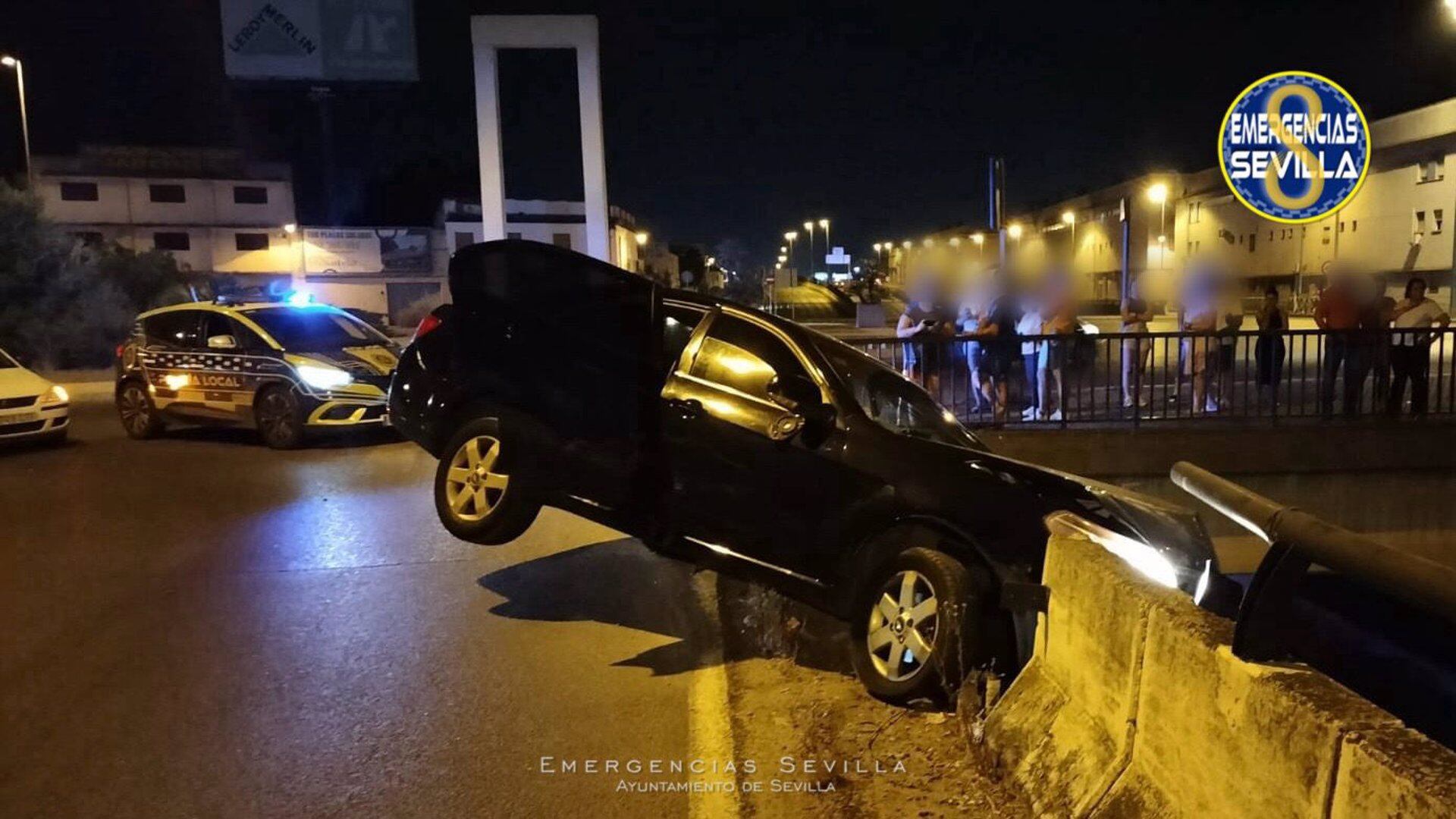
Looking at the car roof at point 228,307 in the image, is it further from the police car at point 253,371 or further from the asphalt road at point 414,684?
the asphalt road at point 414,684

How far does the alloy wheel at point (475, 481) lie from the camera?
6062 millimetres

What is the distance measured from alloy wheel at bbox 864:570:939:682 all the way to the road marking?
0.75 metres

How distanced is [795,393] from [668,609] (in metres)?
1.81

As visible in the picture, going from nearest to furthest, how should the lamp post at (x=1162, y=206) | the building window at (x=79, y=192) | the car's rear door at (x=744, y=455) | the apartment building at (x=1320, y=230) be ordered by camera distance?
the car's rear door at (x=744, y=455)
the apartment building at (x=1320, y=230)
the lamp post at (x=1162, y=206)
the building window at (x=79, y=192)

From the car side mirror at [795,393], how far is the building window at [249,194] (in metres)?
55.4

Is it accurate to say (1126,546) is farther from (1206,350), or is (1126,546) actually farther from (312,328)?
(312,328)

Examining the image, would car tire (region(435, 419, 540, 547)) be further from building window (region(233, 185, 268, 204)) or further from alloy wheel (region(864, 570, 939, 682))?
building window (region(233, 185, 268, 204))

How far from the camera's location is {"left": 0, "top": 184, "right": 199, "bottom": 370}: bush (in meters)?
24.1

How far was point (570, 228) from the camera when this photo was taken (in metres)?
52.8

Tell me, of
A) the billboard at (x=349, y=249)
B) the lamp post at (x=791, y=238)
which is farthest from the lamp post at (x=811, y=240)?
the billboard at (x=349, y=249)

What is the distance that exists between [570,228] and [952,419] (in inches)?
1915

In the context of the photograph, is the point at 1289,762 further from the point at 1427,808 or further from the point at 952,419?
the point at 952,419

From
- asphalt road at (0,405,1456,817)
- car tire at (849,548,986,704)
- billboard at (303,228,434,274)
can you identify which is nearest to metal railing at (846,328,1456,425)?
asphalt road at (0,405,1456,817)

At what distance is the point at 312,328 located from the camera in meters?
12.2
